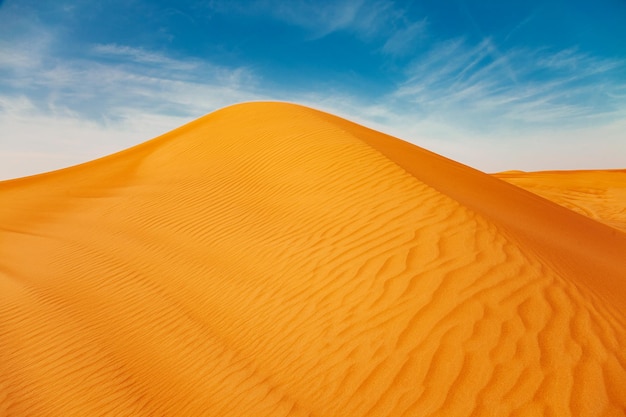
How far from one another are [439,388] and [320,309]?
156 cm

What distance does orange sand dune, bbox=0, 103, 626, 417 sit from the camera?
2.94m

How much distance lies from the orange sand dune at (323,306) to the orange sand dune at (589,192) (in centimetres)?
1072

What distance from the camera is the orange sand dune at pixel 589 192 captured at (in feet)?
56.5

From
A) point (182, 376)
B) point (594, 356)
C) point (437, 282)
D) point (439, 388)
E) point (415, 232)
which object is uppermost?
point (415, 232)

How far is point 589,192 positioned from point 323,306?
25073 mm

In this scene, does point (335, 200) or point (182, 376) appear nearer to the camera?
point (182, 376)

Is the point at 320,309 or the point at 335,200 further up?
the point at 335,200

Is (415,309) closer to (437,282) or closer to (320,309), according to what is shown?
(437,282)

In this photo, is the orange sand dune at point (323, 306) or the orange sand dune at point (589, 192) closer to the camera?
the orange sand dune at point (323, 306)

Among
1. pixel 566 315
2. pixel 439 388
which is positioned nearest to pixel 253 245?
pixel 439 388

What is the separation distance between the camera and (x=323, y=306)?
4094 mm

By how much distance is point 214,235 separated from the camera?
681 centimetres

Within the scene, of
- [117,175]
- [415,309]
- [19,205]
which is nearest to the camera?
[415,309]

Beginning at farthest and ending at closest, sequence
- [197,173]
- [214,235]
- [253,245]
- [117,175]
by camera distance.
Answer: [117,175], [197,173], [214,235], [253,245]
